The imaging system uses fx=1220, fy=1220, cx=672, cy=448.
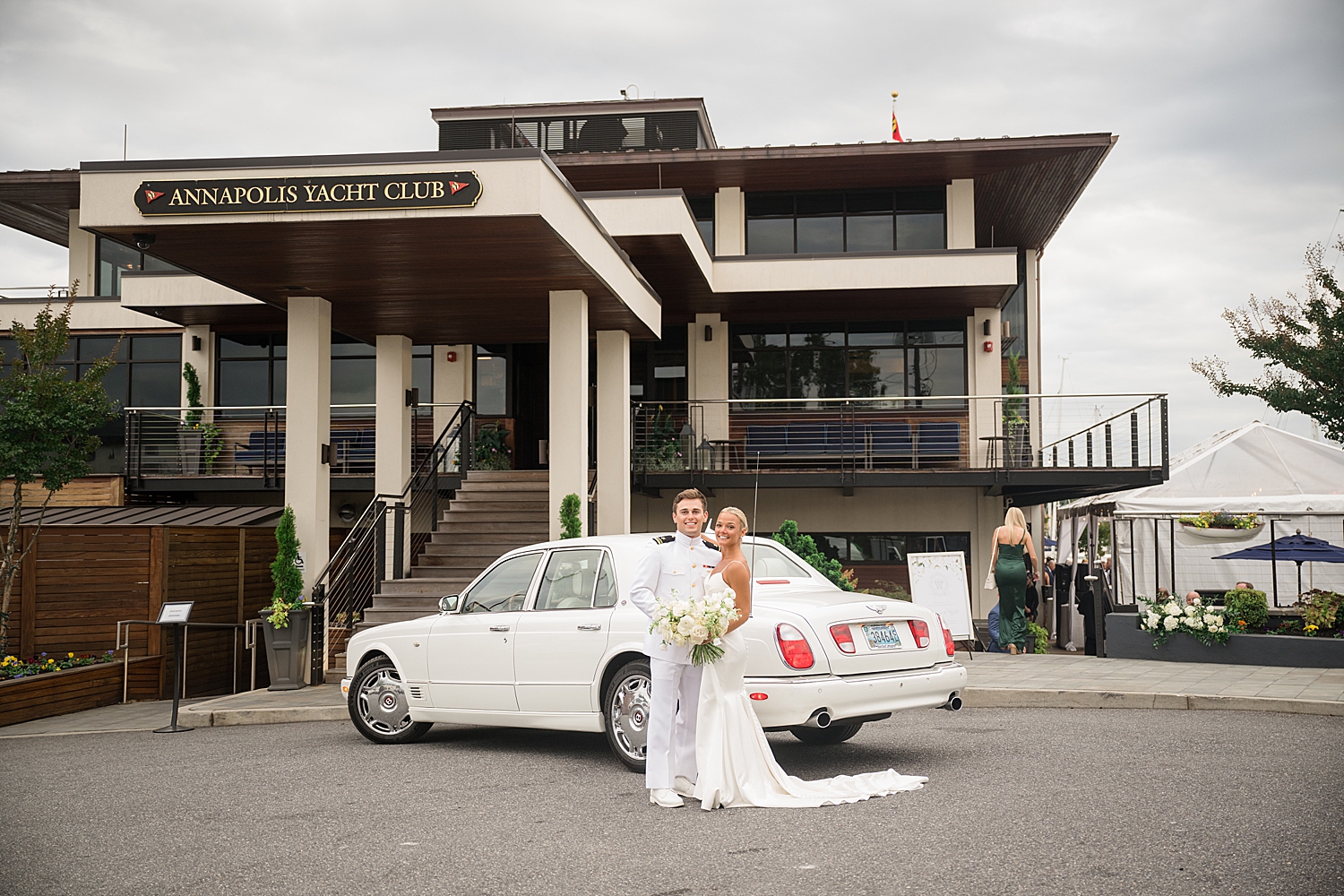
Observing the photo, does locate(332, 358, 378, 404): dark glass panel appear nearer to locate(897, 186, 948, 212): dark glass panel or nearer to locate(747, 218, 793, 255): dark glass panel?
locate(747, 218, 793, 255): dark glass panel

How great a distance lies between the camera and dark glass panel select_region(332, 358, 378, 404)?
23.8m

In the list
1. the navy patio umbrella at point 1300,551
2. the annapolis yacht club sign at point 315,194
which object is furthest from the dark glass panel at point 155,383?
the navy patio umbrella at point 1300,551

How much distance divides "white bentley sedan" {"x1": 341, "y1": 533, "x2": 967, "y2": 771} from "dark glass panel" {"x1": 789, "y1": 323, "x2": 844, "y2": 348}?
14287 mm

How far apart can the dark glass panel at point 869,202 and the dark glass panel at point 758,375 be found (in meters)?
3.02

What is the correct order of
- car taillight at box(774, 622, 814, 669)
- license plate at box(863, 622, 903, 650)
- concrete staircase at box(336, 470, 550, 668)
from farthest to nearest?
concrete staircase at box(336, 470, 550, 668)
license plate at box(863, 622, 903, 650)
car taillight at box(774, 622, 814, 669)

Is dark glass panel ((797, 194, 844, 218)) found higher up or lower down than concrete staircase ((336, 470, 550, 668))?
higher up

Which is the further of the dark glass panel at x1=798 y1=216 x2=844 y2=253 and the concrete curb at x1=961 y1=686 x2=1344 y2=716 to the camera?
the dark glass panel at x1=798 y1=216 x2=844 y2=253

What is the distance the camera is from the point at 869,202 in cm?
2294

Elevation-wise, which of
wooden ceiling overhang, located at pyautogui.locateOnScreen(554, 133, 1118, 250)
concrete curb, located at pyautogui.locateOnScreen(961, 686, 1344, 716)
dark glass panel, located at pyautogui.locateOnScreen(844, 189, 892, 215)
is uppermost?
wooden ceiling overhang, located at pyautogui.locateOnScreen(554, 133, 1118, 250)

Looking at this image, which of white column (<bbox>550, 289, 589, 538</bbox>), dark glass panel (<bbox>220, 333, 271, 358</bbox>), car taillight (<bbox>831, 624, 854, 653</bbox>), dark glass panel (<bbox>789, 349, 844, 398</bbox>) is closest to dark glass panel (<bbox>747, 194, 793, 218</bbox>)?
dark glass panel (<bbox>789, 349, 844, 398</bbox>)

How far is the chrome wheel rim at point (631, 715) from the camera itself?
802 centimetres

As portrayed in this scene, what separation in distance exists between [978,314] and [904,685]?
1625 centimetres

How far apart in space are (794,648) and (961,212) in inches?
650

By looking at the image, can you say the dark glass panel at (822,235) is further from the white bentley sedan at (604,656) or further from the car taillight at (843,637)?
the car taillight at (843,637)
